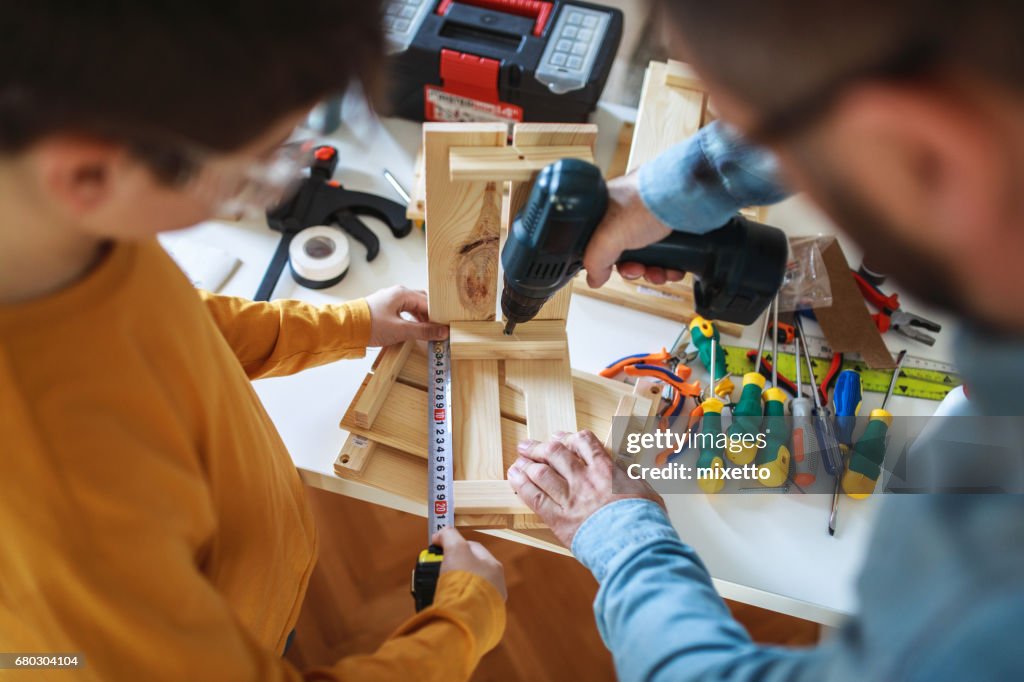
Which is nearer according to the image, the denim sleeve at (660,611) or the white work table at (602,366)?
the denim sleeve at (660,611)

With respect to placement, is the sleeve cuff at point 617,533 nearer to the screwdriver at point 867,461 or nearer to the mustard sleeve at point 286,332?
the screwdriver at point 867,461

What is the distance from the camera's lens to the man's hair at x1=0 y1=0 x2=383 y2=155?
375 mm

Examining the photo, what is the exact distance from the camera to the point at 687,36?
15.8 inches

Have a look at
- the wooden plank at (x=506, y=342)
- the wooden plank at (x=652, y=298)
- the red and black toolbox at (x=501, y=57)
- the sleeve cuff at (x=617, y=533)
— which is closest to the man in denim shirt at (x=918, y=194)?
the sleeve cuff at (x=617, y=533)

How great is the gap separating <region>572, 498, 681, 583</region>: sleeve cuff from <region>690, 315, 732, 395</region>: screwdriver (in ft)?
1.05

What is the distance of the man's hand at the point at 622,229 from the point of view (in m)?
0.82

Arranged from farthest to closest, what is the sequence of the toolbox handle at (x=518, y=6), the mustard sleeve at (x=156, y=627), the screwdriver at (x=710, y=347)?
the toolbox handle at (x=518, y=6) → the screwdriver at (x=710, y=347) → the mustard sleeve at (x=156, y=627)

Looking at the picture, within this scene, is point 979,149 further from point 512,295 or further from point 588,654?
point 588,654

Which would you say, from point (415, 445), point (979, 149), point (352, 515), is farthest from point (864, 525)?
point (352, 515)

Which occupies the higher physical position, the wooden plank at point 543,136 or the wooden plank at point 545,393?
the wooden plank at point 543,136

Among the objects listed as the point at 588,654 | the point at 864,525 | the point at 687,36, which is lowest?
the point at 588,654

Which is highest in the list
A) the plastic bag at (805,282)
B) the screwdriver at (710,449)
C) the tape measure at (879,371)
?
the plastic bag at (805,282)

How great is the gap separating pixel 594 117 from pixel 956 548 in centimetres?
124

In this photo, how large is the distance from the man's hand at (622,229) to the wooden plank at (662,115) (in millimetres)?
437
